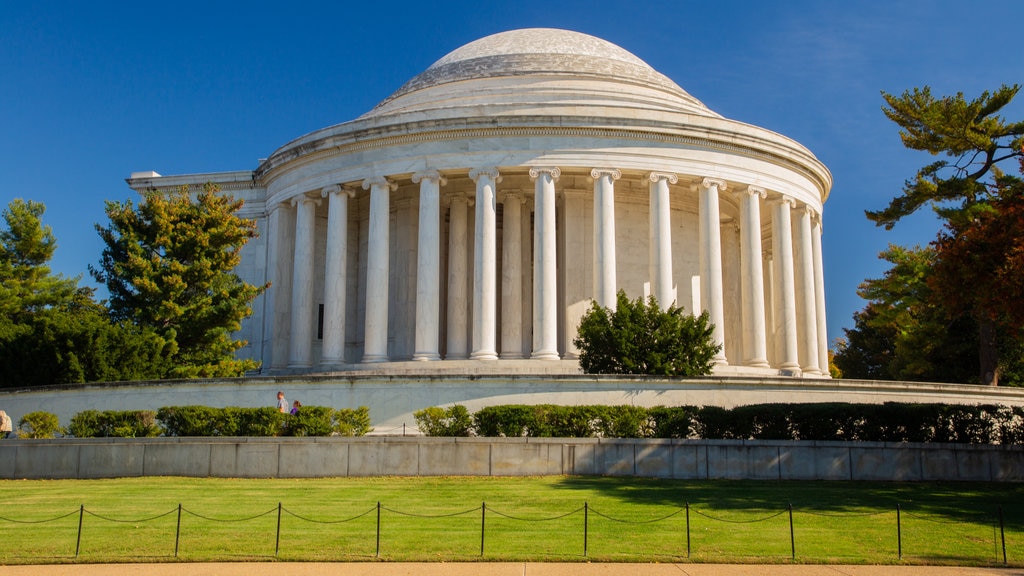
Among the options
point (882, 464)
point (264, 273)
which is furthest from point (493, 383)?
point (264, 273)

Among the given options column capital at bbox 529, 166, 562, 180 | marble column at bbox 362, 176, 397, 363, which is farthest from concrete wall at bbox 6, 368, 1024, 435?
Result: column capital at bbox 529, 166, 562, 180

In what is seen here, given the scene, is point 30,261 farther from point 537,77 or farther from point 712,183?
point 712,183

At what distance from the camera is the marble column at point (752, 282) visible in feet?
162

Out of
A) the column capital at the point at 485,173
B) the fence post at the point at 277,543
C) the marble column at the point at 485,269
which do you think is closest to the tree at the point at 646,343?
the marble column at the point at 485,269

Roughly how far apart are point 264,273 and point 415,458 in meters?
31.7

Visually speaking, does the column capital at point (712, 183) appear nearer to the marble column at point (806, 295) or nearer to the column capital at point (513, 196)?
the marble column at point (806, 295)

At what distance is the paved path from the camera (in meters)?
17.0

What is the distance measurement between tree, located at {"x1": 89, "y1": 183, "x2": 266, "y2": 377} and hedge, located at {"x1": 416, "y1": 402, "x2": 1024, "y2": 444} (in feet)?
58.5

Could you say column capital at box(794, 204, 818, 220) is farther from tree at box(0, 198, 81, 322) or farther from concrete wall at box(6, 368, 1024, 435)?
tree at box(0, 198, 81, 322)

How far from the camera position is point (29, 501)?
24359mm

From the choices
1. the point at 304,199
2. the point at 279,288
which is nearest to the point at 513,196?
the point at 304,199

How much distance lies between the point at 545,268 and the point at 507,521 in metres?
25.5

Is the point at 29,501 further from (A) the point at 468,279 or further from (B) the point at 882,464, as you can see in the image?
(A) the point at 468,279

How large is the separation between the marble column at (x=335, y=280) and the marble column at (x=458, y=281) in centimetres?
561
